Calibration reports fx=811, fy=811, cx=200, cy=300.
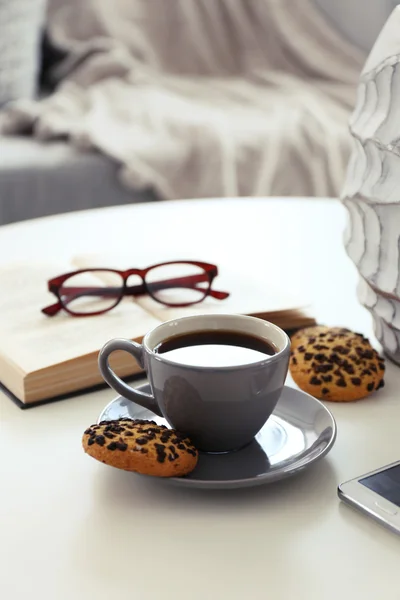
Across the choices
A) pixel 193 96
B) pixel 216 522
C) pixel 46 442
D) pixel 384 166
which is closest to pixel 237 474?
pixel 216 522

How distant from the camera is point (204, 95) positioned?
7.65 feet

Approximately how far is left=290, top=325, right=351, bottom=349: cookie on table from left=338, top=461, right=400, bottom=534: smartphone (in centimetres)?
16

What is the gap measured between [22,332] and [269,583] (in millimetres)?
335

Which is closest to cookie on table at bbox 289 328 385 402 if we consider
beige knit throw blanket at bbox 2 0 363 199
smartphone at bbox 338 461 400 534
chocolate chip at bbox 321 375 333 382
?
chocolate chip at bbox 321 375 333 382

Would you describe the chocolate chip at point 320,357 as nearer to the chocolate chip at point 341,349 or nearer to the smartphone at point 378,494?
the chocolate chip at point 341,349

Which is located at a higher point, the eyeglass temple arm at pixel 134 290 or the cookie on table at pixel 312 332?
the cookie on table at pixel 312 332

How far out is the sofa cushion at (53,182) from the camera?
185 cm

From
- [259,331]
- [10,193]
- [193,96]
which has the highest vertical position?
[259,331]

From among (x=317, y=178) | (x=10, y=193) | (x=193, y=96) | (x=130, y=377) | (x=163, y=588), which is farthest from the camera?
(x=193, y=96)

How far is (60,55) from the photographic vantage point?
238 centimetres

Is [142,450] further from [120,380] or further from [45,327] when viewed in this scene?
[45,327]

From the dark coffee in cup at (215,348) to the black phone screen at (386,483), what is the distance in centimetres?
10

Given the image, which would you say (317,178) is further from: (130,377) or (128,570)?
(128,570)

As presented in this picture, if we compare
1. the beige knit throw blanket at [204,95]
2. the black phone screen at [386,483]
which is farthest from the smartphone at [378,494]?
the beige knit throw blanket at [204,95]
